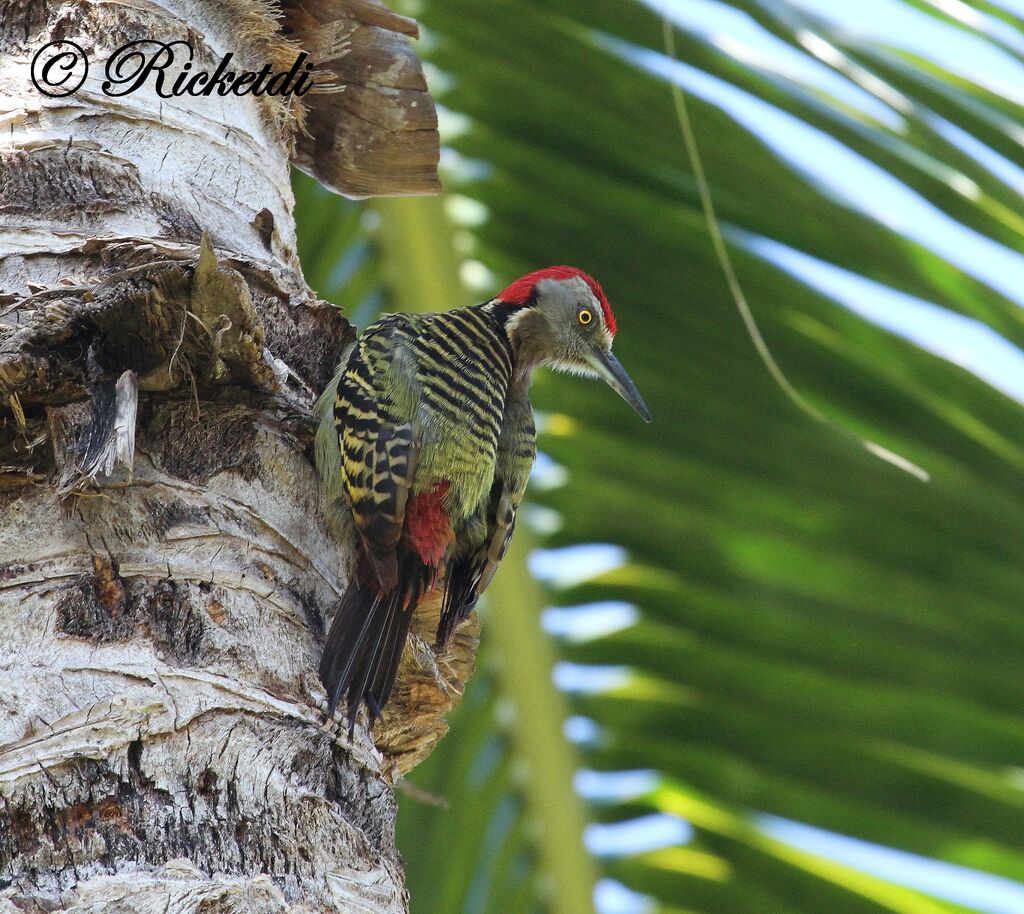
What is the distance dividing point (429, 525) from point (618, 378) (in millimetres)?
823

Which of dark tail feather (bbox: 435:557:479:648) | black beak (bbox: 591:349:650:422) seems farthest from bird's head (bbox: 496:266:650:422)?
dark tail feather (bbox: 435:557:479:648)

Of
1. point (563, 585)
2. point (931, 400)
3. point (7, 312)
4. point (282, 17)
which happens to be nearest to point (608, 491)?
point (563, 585)

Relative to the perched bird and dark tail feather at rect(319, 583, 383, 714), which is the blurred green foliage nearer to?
the perched bird

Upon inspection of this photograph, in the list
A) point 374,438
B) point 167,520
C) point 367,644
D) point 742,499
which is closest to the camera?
point 167,520

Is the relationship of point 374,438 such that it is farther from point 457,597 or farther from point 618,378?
point 618,378

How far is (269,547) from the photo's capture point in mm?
1845

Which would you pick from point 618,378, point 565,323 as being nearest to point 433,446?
point 618,378

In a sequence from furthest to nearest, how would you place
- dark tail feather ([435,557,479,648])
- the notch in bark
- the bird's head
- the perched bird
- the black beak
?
the bird's head < the black beak < dark tail feather ([435,557,479,648]) < the perched bird < the notch in bark

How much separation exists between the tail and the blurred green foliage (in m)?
1.17

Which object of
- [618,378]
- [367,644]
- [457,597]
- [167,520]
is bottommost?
[457,597]

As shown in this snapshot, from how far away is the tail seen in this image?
6.08 feet

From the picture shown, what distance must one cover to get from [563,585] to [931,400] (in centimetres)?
104

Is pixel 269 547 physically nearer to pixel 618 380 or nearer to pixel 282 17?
pixel 282 17

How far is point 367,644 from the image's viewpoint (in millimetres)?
2076
